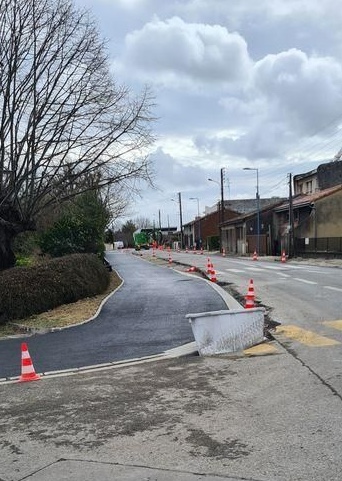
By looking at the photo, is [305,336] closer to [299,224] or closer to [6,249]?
[6,249]

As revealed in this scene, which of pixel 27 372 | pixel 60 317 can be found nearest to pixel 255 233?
pixel 60 317

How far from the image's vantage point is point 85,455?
16.9 feet

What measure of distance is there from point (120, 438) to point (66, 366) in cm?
447

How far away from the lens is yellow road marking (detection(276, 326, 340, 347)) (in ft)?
32.5

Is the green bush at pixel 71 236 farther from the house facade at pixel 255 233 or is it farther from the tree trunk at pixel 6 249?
the house facade at pixel 255 233

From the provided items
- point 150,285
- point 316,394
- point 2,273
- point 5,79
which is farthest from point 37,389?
point 150,285

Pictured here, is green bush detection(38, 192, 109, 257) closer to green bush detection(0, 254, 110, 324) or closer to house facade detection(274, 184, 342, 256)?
green bush detection(0, 254, 110, 324)

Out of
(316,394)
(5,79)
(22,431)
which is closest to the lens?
(22,431)

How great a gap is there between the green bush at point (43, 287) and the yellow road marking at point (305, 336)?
7.62m

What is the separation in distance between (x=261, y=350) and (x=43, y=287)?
893cm

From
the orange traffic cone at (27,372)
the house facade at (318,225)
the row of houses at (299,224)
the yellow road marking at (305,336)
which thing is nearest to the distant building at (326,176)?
the row of houses at (299,224)

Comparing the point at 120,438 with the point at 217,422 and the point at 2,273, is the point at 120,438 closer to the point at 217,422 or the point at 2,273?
the point at 217,422

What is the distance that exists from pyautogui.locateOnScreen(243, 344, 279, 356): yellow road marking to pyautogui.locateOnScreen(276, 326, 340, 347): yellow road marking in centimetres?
61

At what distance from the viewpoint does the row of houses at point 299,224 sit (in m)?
45.5
